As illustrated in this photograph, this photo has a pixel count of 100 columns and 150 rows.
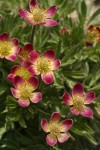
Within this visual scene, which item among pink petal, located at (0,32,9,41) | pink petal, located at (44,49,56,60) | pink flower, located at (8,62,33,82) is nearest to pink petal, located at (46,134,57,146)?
pink flower, located at (8,62,33,82)

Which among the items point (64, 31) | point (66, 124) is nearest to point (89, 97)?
point (66, 124)

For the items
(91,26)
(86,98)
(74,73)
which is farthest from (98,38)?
(86,98)


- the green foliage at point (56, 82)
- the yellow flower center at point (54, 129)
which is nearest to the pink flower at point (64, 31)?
the green foliage at point (56, 82)

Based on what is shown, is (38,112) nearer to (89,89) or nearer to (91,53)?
(89,89)

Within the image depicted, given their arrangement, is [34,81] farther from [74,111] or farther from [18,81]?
[74,111]

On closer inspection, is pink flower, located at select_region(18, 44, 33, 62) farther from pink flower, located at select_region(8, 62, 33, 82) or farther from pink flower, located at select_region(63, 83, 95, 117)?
pink flower, located at select_region(63, 83, 95, 117)

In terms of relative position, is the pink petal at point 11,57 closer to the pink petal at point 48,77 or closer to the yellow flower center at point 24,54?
the yellow flower center at point 24,54
